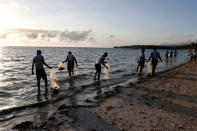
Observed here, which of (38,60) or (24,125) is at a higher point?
(38,60)

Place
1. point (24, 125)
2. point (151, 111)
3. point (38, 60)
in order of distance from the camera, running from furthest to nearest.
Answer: point (38, 60), point (151, 111), point (24, 125)

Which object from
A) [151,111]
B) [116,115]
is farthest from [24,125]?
[151,111]

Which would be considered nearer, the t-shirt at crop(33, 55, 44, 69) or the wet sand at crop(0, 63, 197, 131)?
the wet sand at crop(0, 63, 197, 131)

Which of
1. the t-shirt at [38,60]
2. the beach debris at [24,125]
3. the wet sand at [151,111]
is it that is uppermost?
the t-shirt at [38,60]

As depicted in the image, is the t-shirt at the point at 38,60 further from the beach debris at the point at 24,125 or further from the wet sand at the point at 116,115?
the beach debris at the point at 24,125

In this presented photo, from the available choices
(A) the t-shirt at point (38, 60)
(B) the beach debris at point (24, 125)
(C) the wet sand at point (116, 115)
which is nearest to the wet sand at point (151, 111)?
(C) the wet sand at point (116, 115)

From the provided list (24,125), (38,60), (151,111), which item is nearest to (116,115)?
(151,111)

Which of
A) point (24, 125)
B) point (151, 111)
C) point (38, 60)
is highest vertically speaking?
point (38, 60)

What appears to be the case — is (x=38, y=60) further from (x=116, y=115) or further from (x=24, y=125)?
(x=116, y=115)

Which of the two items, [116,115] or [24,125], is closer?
[24,125]

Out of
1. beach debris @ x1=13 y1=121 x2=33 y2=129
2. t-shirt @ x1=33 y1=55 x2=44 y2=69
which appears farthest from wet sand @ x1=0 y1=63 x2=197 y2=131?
t-shirt @ x1=33 y1=55 x2=44 y2=69

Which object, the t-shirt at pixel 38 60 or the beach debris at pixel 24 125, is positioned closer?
the beach debris at pixel 24 125

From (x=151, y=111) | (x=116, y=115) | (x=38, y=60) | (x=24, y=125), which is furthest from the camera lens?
(x=38, y=60)

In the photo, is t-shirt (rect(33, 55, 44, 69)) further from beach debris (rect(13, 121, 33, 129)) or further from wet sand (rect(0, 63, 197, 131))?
beach debris (rect(13, 121, 33, 129))
